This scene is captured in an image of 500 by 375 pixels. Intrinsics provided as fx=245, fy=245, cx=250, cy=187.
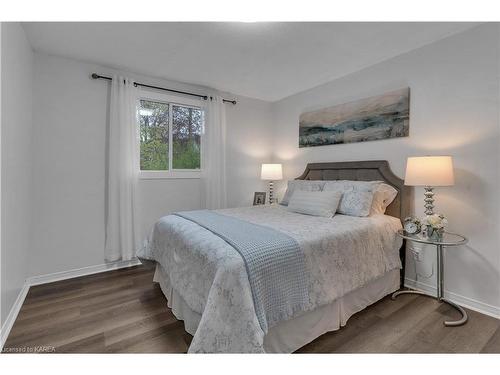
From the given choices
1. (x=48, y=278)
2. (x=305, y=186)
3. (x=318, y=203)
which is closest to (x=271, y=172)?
(x=305, y=186)

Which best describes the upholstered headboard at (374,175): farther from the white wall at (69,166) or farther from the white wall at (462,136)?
the white wall at (69,166)

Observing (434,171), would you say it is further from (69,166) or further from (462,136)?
(69,166)

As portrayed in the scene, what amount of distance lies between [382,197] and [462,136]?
0.83 metres

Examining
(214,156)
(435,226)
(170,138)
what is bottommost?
(435,226)

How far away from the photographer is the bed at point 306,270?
1.24m

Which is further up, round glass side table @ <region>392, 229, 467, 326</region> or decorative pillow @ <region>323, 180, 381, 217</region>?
decorative pillow @ <region>323, 180, 381, 217</region>

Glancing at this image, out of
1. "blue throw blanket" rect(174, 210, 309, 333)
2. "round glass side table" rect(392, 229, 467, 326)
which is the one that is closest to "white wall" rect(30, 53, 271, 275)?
"blue throw blanket" rect(174, 210, 309, 333)

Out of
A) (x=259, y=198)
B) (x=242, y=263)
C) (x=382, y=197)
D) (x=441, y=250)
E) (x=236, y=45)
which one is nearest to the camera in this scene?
(x=242, y=263)

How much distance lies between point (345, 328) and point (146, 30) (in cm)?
287

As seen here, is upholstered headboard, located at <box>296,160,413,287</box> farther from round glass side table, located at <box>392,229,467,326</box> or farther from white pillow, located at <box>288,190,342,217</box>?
white pillow, located at <box>288,190,342,217</box>

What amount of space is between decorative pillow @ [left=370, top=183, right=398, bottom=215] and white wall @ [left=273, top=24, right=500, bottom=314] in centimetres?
22

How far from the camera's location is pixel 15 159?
1911 millimetres

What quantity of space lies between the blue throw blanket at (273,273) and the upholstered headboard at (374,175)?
4.91ft

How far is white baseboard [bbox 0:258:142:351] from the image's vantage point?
1.74 meters
